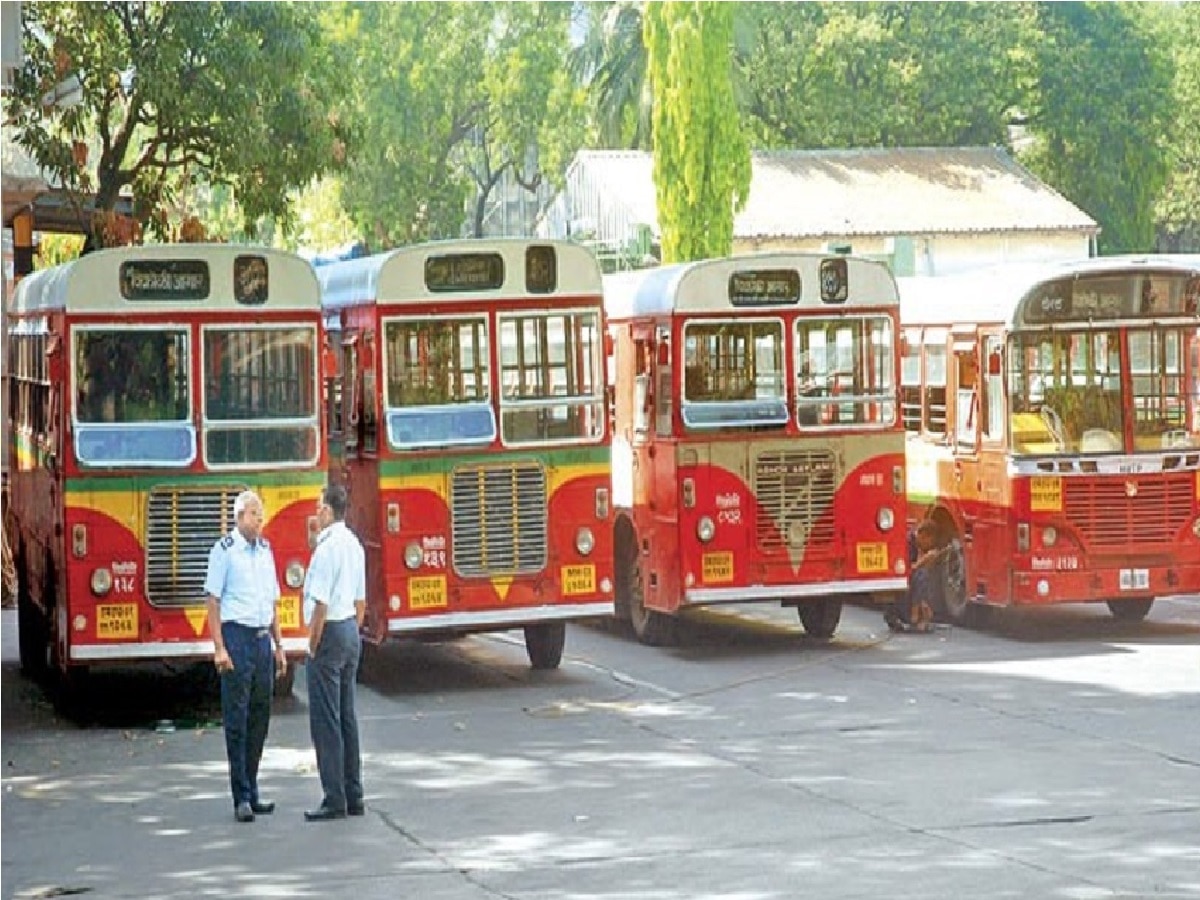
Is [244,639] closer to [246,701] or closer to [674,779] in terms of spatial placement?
[246,701]

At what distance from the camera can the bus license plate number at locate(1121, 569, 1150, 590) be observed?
22.4m

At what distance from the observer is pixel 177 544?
1872 centimetres

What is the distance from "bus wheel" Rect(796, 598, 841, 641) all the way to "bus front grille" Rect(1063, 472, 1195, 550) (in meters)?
2.06

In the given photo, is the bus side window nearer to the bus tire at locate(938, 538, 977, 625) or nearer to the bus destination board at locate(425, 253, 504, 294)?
the bus tire at locate(938, 538, 977, 625)

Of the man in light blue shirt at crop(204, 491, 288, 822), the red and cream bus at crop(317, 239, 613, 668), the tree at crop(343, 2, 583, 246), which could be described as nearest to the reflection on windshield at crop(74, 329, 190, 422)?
the red and cream bus at crop(317, 239, 613, 668)

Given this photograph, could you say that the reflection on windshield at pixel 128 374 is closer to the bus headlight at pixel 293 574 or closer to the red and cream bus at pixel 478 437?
the bus headlight at pixel 293 574

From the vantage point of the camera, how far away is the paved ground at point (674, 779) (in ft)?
41.2

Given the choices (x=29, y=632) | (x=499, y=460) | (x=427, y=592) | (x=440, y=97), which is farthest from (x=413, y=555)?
(x=440, y=97)

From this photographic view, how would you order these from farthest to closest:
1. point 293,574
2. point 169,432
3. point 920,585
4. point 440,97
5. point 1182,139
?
point 1182,139 < point 440,97 < point 920,585 < point 293,574 < point 169,432

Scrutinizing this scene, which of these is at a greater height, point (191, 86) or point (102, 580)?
point (191, 86)

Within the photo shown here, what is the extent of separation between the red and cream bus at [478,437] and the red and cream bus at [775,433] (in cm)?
148

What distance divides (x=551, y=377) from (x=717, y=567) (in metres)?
2.43

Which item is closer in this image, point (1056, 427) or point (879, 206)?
point (1056, 427)

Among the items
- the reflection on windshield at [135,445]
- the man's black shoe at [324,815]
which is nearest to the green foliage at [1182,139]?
the reflection on windshield at [135,445]
